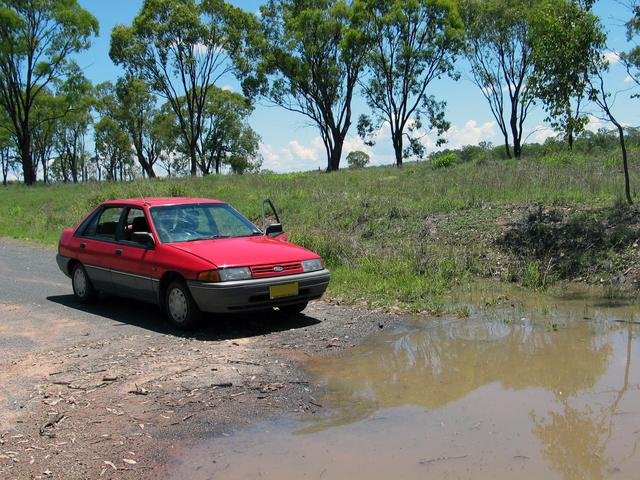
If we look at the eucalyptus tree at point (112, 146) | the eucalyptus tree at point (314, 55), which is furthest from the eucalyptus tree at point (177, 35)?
the eucalyptus tree at point (112, 146)

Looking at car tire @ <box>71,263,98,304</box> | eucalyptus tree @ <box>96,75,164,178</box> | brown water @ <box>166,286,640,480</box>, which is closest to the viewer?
brown water @ <box>166,286,640,480</box>

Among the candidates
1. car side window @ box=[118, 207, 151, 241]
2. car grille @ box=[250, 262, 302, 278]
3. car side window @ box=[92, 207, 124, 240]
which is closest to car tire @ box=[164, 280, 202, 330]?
car grille @ box=[250, 262, 302, 278]

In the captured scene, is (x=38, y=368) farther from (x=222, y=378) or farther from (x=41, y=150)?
(x=41, y=150)

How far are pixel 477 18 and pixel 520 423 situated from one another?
37192 mm

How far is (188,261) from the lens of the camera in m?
7.12

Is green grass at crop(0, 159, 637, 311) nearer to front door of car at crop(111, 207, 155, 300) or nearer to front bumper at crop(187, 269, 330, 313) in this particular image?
front bumper at crop(187, 269, 330, 313)

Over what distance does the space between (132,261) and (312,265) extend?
224 cm

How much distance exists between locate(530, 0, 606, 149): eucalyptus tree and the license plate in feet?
25.9

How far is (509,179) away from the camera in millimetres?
16531

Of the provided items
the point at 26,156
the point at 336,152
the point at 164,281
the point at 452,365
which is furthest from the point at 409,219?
the point at 26,156

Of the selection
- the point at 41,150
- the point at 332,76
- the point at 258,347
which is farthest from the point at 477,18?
the point at 41,150

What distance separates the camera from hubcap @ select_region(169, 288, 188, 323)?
7215 mm

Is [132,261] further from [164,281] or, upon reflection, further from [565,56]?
[565,56]

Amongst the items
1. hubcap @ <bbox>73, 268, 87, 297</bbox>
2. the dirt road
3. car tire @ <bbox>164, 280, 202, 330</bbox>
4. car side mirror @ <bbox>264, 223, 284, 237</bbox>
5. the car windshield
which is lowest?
the dirt road
